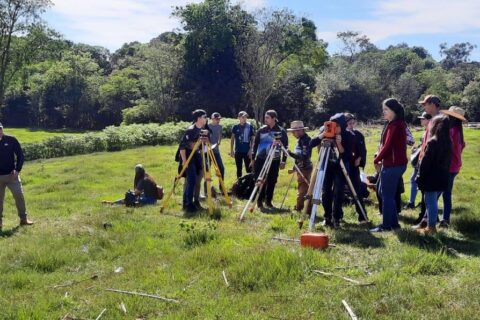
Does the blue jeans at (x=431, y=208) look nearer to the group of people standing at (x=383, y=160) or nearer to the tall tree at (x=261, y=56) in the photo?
the group of people standing at (x=383, y=160)

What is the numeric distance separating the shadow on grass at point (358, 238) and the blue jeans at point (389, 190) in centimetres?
44

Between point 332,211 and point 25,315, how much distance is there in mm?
5541

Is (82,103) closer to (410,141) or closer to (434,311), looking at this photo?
(410,141)

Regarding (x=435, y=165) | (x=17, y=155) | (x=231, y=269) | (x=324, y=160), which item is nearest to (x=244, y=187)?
(x=324, y=160)

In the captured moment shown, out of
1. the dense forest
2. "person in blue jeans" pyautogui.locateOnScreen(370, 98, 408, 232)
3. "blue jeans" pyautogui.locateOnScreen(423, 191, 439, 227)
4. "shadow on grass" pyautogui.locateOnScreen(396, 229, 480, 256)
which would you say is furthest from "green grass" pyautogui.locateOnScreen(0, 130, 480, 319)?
the dense forest

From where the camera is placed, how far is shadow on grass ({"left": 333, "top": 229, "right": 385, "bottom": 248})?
7.43 meters

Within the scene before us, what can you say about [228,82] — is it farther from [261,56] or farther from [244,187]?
[244,187]

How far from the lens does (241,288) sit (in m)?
5.88

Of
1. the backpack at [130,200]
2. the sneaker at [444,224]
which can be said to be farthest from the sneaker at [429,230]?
the backpack at [130,200]

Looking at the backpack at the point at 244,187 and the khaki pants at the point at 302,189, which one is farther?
the backpack at the point at 244,187

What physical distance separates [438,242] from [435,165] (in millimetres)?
1236

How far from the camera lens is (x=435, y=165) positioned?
7.67m

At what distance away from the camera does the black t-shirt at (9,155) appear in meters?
10.2

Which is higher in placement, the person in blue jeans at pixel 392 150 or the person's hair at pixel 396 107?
the person's hair at pixel 396 107
